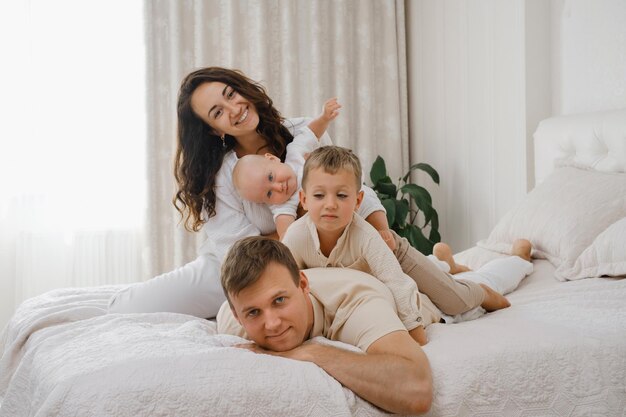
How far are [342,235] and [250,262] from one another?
1.23 ft

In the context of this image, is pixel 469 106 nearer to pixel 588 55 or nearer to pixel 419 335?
pixel 588 55

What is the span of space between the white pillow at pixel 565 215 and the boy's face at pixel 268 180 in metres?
0.98

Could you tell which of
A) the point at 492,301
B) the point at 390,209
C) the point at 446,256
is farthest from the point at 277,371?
the point at 390,209

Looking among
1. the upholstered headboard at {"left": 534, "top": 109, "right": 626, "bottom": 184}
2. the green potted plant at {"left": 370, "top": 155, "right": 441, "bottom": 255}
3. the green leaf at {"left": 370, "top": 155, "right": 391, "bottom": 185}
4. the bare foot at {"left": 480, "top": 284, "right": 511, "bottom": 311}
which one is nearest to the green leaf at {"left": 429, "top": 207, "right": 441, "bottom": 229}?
the green potted plant at {"left": 370, "top": 155, "right": 441, "bottom": 255}

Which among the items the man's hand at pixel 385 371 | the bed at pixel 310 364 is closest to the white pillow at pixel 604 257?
the bed at pixel 310 364

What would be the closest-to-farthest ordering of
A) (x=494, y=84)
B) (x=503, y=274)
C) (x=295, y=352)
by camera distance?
(x=295, y=352)
(x=503, y=274)
(x=494, y=84)

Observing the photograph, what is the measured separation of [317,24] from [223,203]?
2358 mm

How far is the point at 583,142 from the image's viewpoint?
286 centimetres

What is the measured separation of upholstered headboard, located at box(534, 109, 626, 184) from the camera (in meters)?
2.69

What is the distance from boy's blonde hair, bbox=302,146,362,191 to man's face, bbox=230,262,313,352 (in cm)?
33

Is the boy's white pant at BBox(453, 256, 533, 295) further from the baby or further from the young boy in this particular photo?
the baby

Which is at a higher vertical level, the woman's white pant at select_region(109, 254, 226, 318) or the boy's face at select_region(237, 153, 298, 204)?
the boy's face at select_region(237, 153, 298, 204)

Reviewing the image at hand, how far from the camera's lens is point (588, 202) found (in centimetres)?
247

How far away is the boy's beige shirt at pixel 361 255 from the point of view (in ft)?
5.57
